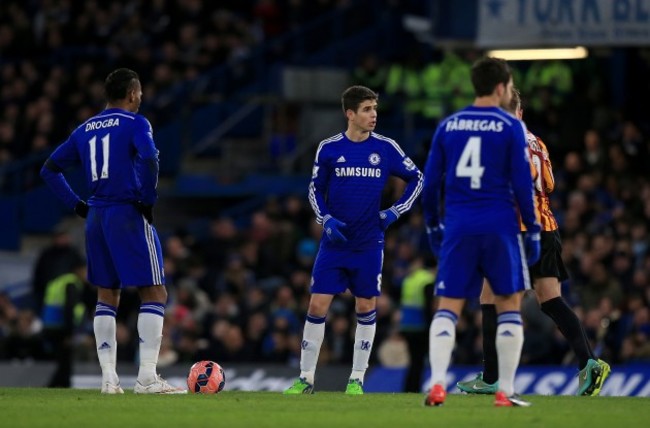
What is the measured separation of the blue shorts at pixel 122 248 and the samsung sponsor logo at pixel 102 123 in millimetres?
653

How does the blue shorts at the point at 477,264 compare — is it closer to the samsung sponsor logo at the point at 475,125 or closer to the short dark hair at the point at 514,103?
the samsung sponsor logo at the point at 475,125

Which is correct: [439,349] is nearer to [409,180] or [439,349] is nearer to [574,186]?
[409,180]

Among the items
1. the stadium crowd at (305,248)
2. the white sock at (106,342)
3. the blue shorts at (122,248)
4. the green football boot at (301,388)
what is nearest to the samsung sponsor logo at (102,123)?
the blue shorts at (122,248)

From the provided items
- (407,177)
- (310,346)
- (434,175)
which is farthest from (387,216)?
(434,175)

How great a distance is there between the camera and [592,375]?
13.6 meters

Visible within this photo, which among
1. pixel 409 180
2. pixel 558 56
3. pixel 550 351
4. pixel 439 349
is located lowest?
pixel 550 351

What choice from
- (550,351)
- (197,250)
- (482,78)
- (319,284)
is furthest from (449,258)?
(197,250)

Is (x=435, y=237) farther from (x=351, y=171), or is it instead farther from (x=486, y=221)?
(x=351, y=171)

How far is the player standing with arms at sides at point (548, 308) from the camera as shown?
13469mm

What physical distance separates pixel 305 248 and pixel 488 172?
14.2m

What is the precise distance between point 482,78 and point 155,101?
63.9ft

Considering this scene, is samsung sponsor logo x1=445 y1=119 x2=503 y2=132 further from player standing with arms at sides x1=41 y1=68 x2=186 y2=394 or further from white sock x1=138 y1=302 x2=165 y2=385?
white sock x1=138 y1=302 x2=165 y2=385

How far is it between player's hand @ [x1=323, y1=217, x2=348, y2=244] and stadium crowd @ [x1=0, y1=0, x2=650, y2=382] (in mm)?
5634

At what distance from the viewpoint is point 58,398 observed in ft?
43.2
